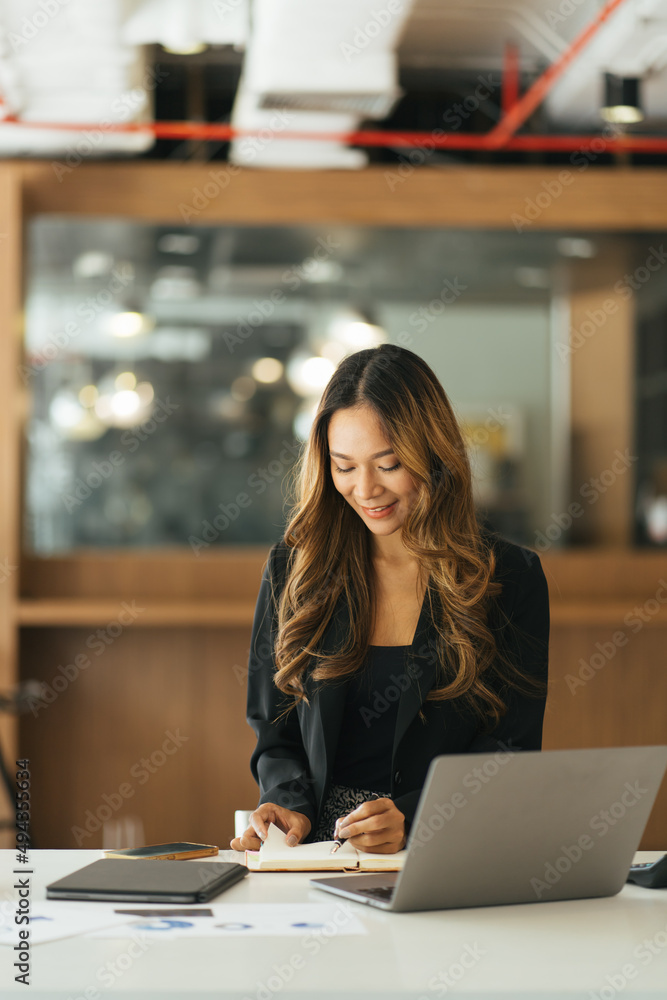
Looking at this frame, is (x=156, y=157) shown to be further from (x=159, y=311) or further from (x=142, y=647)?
(x=142, y=647)

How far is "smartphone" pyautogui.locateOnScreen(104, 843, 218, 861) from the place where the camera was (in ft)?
5.35

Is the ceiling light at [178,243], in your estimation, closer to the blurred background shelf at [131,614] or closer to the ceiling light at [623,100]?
the blurred background shelf at [131,614]

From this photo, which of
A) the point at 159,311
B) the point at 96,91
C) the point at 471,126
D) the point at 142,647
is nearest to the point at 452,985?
the point at 142,647

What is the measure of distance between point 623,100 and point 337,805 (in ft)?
10.5

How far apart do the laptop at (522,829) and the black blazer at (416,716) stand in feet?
1.44

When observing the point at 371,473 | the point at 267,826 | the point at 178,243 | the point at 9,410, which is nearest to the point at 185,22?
the point at 9,410

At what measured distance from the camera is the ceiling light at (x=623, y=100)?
13.7ft

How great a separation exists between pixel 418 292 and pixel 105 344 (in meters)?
2.06

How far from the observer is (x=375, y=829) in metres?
1.65

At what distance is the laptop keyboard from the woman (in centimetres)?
42

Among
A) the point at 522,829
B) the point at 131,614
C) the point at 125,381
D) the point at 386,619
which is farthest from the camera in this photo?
the point at 125,381

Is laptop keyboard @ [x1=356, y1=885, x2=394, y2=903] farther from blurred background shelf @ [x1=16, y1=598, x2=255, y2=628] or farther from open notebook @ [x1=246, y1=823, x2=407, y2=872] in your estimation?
blurred background shelf @ [x1=16, y1=598, x2=255, y2=628]

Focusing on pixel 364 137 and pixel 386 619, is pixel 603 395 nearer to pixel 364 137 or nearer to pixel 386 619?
pixel 364 137

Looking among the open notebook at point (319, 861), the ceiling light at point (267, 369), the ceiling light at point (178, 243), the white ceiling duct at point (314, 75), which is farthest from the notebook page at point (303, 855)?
the ceiling light at point (267, 369)
